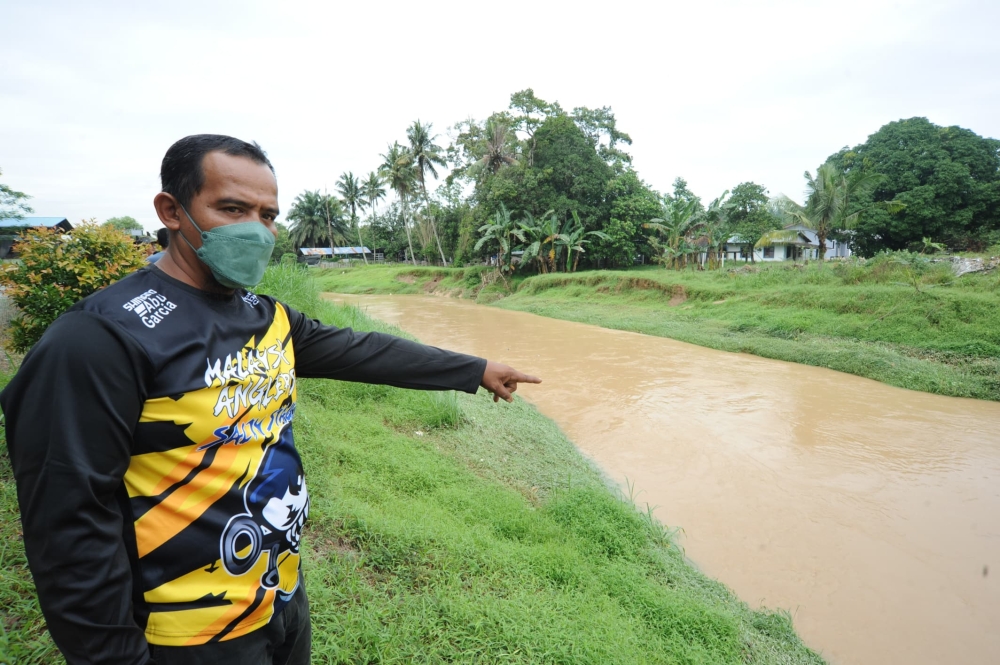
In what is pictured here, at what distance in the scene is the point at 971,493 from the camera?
5188mm

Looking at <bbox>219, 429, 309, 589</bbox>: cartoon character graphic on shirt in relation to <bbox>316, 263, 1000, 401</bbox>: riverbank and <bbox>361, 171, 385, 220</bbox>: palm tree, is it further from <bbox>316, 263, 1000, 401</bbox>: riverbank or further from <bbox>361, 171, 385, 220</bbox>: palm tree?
<bbox>361, 171, 385, 220</bbox>: palm tree

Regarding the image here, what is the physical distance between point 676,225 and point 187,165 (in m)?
25.5

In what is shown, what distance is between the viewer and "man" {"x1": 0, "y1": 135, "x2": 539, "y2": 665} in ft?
3.02

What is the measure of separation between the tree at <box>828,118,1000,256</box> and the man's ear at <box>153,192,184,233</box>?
29.2 metres

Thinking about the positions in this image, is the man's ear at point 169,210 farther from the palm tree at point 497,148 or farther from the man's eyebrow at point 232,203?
the palm tree at point 497,148

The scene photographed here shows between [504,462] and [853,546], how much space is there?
2915 millimetres

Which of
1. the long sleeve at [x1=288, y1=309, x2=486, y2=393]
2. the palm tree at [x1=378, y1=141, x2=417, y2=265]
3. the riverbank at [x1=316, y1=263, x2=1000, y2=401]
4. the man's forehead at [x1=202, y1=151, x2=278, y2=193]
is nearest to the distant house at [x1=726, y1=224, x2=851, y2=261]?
the riverbank at [x1=316, y1=263, x2=1000, y2=401]

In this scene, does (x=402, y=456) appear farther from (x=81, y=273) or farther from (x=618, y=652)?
(x=81, y=273)

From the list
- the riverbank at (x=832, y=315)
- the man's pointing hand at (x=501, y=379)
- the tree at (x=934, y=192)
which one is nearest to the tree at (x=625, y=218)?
the riverbank at (x=832, y=315)

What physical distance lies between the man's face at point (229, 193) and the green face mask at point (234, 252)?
0.07ft

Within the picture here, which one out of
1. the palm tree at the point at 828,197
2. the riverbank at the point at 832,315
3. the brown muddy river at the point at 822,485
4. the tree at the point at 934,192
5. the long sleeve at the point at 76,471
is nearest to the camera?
the long sleeve at the point at 76,471

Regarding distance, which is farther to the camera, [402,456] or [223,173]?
[402,456]

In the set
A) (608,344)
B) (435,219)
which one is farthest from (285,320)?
(435,219)

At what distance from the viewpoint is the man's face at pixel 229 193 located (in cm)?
127
